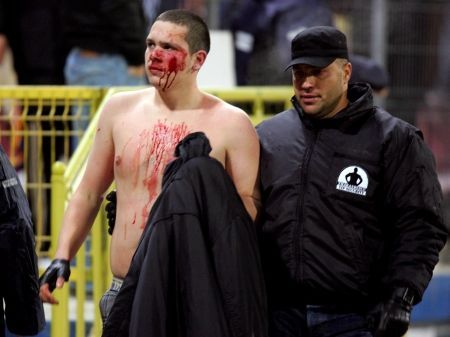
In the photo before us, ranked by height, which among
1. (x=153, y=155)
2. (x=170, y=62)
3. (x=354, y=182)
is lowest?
(x=354, y=182)

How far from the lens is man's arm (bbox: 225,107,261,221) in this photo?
5816mm

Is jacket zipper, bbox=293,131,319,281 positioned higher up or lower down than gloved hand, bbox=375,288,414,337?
higher up

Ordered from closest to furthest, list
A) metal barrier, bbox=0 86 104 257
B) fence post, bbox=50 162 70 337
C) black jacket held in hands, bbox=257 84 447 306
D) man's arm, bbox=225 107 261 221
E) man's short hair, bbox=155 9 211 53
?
black jacket held in hands, bbox=257 84 447 306 < man's arm, bbox=225 107 261 221 < man's short hair, bbox=155 9 211 53 < fence post, bbox=50 162 70 337 < metal barrier, bbox=0 86 104 257

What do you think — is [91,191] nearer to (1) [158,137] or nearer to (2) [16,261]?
(1) [158,137]

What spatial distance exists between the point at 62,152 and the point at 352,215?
3872mm

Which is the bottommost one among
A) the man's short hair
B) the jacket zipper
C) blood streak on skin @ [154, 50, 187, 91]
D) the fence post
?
the fence post

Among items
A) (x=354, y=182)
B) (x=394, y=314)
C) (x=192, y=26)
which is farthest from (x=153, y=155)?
(x=394, y=314)

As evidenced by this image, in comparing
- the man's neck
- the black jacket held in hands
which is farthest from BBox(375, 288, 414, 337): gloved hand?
the man's neck

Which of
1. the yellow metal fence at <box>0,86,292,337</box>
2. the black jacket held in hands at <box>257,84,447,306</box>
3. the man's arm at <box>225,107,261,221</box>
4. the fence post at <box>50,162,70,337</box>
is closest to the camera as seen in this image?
the black jacket held in hands at <box>257,84,447,306</box>

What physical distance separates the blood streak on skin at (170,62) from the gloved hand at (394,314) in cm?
133

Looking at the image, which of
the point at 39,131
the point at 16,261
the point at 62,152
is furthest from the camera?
the point at 62,152

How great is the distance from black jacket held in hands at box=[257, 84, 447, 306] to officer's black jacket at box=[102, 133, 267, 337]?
0.32m

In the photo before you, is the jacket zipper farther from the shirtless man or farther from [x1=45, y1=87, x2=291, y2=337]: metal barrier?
[x1=45, y1=87, x2=291, y2=337]: metal barrier

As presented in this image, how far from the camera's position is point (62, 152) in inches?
364
